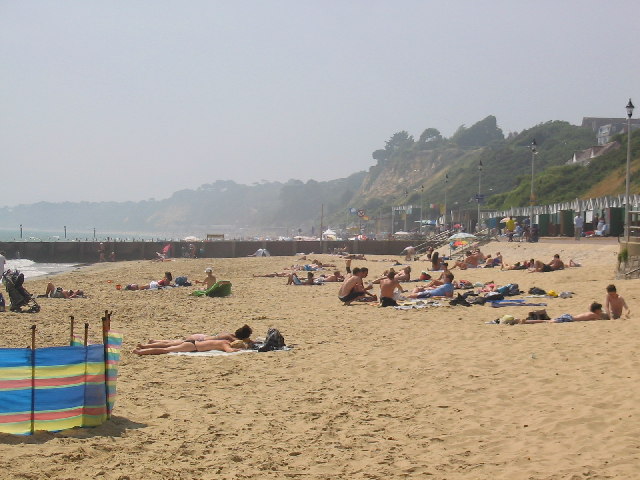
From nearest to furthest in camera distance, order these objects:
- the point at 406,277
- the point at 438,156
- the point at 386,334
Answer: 1. the point at 386,334
2. the point at 406,277
3. the point at 438,156

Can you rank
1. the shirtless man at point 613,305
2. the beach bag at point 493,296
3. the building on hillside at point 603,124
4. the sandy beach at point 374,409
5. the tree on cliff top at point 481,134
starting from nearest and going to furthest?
the sandy beach at point 374,409, the shirtless man at point 613,305, the beach bag at point 493,296, the building on hillside at point 603,124, the tree on cliff top at point 481,134

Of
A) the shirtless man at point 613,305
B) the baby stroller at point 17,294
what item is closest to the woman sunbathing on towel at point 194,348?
the shirtless man at point 613,305

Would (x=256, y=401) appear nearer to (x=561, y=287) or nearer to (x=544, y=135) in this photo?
(x=561, y=287)

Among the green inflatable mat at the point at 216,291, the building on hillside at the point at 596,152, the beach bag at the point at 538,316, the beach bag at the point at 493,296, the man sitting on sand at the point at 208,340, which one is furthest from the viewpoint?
the building on hillside at the point at 596,152

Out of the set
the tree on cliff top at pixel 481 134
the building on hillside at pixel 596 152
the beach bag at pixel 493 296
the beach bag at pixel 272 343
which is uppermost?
the tree on cliff top at pixel 481 134

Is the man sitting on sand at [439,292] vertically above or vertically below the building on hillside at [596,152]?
below

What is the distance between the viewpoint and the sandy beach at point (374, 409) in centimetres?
519

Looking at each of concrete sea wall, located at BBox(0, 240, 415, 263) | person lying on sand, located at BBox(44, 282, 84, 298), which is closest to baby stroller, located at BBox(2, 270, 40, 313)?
person lying on sand, located at BBox(44, 282, 84, 298)

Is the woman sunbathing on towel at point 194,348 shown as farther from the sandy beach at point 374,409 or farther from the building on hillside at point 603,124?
the building on hillside at point 603,124

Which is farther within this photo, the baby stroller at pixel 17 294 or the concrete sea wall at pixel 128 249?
the concrete sea wall at pixel 128 249

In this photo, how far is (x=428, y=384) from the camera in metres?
7.48

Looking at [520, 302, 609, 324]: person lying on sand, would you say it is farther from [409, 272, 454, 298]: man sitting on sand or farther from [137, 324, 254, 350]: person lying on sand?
[409, 272, 454, 298]: man sitting on sand

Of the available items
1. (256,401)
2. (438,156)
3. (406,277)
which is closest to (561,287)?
(406,277)

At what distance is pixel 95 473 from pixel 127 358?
4362mm
